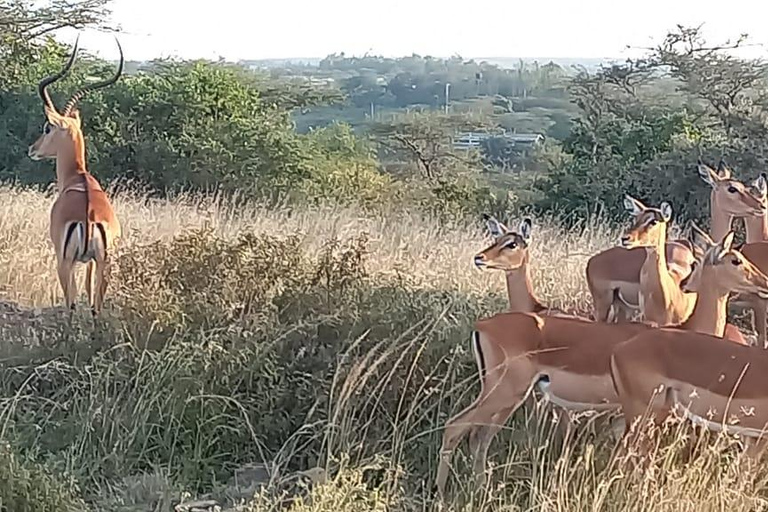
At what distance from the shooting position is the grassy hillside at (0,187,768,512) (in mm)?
3918

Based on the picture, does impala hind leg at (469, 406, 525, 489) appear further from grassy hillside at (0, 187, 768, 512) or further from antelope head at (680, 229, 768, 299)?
antelope head at (680, 229, 768, 299)

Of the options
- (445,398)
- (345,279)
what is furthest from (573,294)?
(445,398)

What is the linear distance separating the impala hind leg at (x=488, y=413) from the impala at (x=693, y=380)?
14.7 inches

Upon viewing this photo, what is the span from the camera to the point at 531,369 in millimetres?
4453

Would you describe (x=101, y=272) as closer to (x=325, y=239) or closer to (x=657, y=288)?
(x=325, y=239)

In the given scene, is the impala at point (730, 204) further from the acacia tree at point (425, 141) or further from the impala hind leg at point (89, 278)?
the acacia tree at point (425, 141)

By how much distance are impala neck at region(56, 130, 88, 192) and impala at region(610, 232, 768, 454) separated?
14.2 feet

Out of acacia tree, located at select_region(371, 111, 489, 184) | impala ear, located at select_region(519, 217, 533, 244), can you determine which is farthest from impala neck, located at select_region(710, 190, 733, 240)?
acacia tree, located at select_region(371, 111, 489, 184)

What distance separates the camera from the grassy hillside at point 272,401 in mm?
3918

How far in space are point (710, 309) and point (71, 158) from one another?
4.37 meters

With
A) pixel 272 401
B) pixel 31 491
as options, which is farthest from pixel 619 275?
pixel 31 491

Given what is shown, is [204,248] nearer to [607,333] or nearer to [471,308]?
[471,308]

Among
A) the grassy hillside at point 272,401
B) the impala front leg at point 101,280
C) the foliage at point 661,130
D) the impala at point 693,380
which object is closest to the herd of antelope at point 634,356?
the impala at point 693,380

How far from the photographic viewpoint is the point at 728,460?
4055 millimetres
